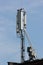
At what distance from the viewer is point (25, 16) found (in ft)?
158

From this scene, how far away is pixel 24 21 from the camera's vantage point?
48.1 meters

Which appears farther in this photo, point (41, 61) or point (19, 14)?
point (19, 14)

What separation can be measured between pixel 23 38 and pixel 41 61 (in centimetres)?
1091

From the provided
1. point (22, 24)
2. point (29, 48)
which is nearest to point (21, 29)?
point (22, 24)

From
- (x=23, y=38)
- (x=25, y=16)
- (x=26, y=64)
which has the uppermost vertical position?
(x=25, y=16)

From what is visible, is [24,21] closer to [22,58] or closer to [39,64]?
[22,58]

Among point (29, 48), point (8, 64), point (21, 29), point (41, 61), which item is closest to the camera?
point (41, 61)

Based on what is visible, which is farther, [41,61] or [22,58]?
[22,58]

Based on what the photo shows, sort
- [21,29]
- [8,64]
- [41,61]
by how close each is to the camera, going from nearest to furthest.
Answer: [41,61] → [8,64] → [21,29]

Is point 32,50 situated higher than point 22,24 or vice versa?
point 22,24

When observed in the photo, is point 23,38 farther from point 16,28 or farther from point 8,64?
point 8,64

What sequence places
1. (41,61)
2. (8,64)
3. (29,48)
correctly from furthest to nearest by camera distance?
(29,48)
(8,64)
(41,61)

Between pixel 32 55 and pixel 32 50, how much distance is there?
0.71 m

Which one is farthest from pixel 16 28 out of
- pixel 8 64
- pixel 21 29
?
pixel 8 64
